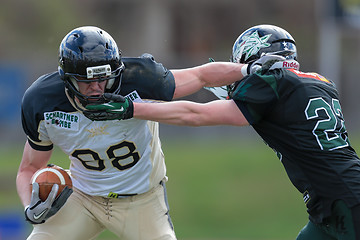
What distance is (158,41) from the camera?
28.5 m

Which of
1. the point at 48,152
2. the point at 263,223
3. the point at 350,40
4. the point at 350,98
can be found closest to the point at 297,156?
the point at 48,152

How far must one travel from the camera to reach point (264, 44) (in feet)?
18.2

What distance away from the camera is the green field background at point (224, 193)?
533 inches

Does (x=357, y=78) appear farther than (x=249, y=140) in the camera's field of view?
Yes

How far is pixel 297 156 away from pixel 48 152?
196 cm

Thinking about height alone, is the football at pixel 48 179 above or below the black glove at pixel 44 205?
above

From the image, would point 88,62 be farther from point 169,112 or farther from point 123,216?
point 123,216

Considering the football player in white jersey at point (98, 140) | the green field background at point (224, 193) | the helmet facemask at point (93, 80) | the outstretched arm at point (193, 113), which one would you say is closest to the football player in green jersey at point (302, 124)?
the outstretched arm at point (193, 113)

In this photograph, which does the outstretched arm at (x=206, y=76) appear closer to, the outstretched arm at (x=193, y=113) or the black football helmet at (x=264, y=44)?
the black football helmet at (x=264, y=44)

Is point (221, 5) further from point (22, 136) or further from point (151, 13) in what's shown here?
point (22, 136)

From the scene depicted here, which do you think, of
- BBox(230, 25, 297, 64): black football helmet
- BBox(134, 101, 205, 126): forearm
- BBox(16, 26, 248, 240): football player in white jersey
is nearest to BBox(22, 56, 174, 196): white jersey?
BBox(16, 26, 248, 240): football player in white jersey

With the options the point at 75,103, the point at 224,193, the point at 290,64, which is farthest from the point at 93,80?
the point at 224,193

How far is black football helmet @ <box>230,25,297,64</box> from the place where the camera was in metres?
5.54

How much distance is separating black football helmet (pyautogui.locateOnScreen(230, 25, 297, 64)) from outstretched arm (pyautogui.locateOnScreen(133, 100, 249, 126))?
672mm
